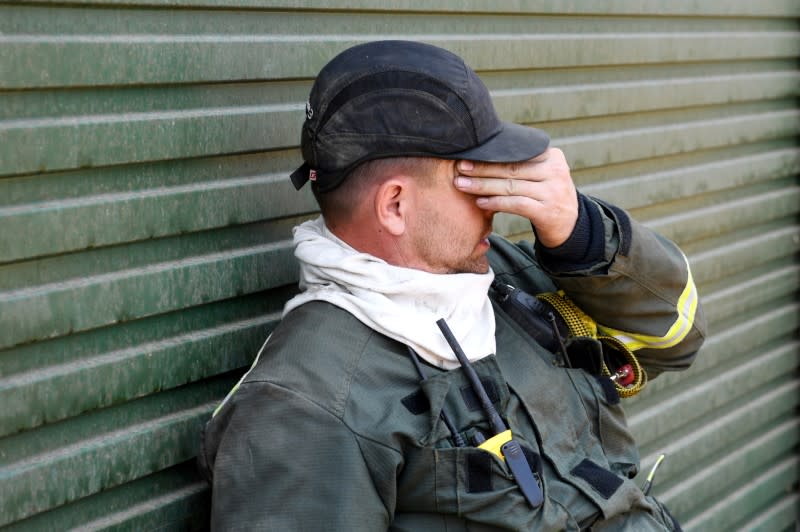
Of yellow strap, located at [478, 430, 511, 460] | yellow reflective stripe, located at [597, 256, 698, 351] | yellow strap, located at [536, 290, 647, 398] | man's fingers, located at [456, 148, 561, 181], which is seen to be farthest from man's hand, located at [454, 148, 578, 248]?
yellow strap, located at [478, 430, 511, 460]

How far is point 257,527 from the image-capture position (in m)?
1.93

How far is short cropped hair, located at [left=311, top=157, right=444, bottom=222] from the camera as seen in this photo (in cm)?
226

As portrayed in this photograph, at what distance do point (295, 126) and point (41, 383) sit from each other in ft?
2.88

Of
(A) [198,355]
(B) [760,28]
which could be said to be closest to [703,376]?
(B) [760,28]

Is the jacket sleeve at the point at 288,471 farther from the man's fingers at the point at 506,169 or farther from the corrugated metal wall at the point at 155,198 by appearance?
→ the man's fingers at the point at 506,169

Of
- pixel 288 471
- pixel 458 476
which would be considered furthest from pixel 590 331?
pixel 288 471

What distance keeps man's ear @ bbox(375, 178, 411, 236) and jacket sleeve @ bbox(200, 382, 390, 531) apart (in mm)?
456

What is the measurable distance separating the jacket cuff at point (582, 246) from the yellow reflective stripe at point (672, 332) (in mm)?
258

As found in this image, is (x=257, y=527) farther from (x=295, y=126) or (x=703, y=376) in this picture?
(x=703, y=376)

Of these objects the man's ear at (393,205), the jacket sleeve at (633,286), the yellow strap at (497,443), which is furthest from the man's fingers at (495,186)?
the yellow strap at (497,443)

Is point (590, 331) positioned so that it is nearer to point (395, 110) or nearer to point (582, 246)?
point (582, 246)

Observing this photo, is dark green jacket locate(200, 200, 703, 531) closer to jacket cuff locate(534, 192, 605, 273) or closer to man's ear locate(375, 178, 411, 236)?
jacket cuff locate(534, 192, 605, 273)

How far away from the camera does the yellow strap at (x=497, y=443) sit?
2.17 metres

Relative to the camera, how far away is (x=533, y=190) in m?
2.39
